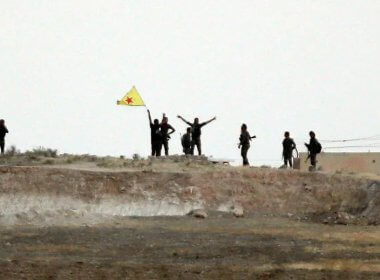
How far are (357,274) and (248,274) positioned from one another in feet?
6.97

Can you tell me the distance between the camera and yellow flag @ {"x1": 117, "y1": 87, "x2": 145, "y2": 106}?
3714 centimetres

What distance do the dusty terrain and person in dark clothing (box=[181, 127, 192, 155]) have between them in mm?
1271

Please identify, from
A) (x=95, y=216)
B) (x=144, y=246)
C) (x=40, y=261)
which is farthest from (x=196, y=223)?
(x=40, y=261)

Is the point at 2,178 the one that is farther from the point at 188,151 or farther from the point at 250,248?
the point at 250,248

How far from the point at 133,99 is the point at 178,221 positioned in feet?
34.5

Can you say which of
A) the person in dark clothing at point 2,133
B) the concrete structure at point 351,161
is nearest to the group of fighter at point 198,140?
the person in dark clothing at point 2,133

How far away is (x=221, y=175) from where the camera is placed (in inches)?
1287

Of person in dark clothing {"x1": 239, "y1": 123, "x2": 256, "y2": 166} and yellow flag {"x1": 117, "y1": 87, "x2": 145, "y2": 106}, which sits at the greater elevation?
yellow flag {"x1": 117, "y1": 87, "x2": 145, "y2": 106}

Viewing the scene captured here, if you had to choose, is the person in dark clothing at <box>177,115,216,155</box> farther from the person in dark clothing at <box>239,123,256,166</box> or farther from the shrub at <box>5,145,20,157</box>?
the shrub at <box>5,145,20,157</box>

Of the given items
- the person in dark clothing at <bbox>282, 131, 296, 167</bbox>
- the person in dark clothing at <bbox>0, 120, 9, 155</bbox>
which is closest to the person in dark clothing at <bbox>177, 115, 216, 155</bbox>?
the person in dark clothing at <bbox>282, 131, 296, 167</bbox>

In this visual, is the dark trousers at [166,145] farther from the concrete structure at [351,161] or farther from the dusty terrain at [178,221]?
the concrete structure at [351,161]

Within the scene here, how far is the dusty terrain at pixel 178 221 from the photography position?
59.4ft

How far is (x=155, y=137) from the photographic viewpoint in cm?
3466

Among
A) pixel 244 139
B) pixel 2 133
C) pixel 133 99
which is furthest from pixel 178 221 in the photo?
pixel 2 133
